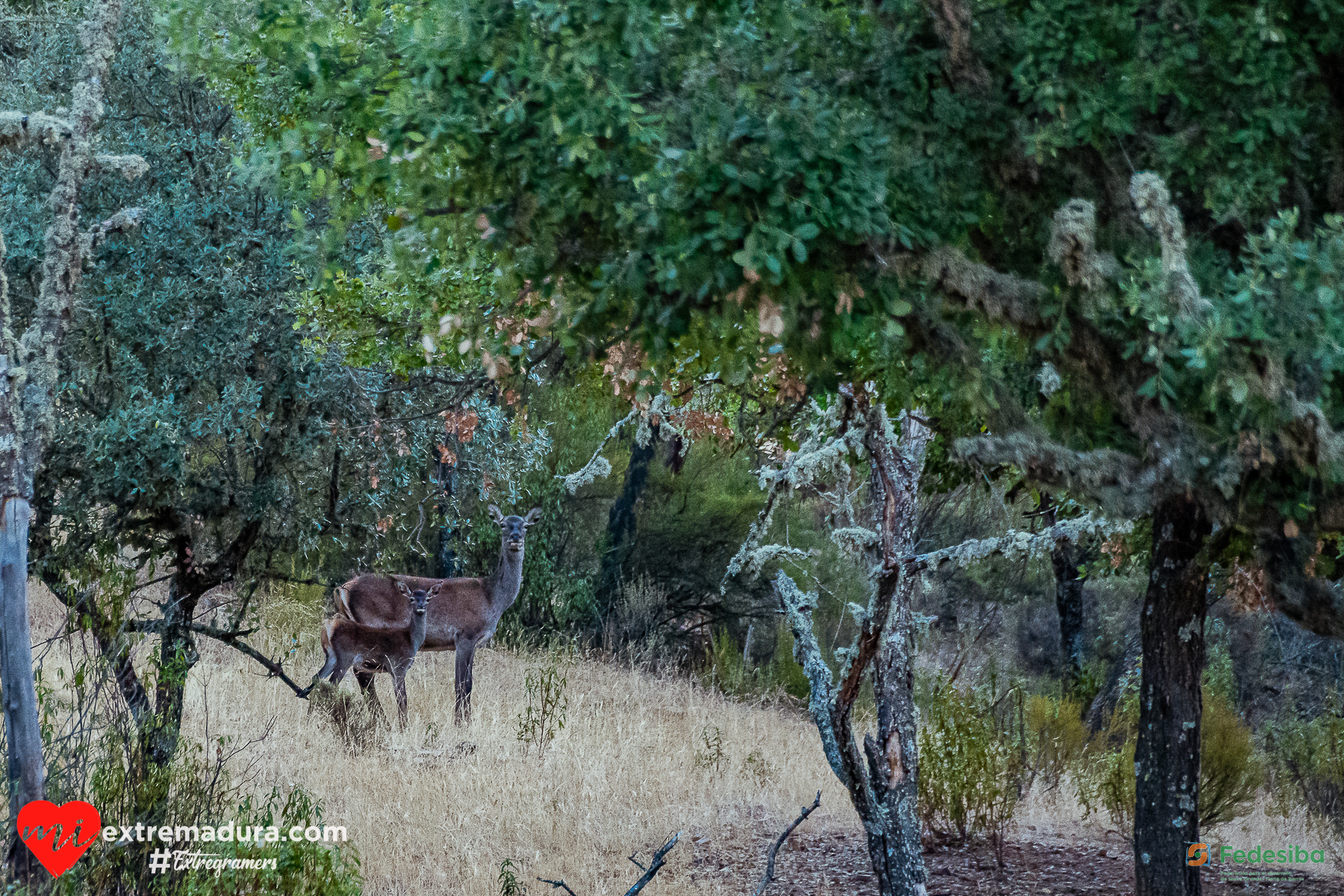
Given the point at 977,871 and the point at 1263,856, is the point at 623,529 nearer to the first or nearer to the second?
the point at 977,871

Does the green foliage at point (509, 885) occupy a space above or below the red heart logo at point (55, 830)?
below

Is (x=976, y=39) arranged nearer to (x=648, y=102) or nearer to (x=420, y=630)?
(x=648, y=102)

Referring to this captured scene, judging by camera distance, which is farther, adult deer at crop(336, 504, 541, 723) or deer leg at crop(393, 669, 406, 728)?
adult deer at crop(336, 504, 541, 723)

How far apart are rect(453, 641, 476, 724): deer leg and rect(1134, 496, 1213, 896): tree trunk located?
735 centimetres

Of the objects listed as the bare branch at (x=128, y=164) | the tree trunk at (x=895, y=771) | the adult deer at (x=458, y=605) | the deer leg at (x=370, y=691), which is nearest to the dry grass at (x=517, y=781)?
the deer leg at (x=370, y=691)

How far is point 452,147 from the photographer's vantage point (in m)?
3.67

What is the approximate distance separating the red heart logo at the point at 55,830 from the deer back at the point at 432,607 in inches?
294

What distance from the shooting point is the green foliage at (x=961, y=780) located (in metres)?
8.45

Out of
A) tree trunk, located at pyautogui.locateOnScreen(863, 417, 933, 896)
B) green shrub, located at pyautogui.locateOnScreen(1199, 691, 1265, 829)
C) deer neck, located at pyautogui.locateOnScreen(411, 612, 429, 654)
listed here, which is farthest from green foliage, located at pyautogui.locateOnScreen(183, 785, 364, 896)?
green shrub, located at pyautogui.locateOnScreen(1199, 691, 1265, 829)

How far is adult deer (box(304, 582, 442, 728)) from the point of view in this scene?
37.1 feet

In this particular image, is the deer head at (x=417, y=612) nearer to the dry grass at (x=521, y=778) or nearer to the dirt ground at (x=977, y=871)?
the dry grass at (x=521, y=778)

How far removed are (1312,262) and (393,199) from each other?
3676 millimetres

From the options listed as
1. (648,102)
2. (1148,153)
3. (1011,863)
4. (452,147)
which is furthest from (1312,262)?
(1011,863)

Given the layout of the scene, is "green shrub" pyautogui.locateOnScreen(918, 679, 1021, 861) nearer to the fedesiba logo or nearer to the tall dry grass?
the tall dry grass
